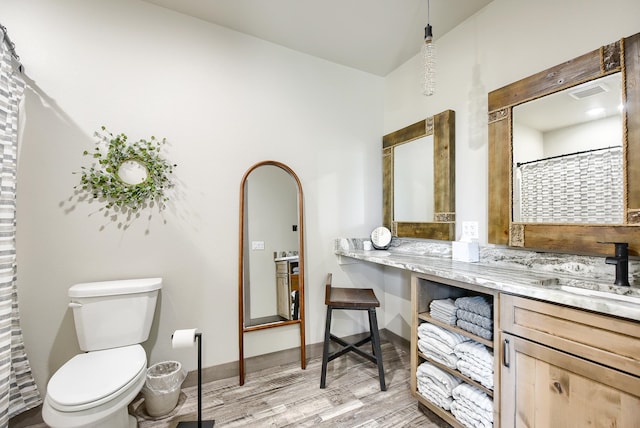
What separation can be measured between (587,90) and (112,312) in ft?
9.60

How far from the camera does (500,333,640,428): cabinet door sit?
977 millimetres

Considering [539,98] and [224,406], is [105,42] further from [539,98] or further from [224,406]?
[539,98]

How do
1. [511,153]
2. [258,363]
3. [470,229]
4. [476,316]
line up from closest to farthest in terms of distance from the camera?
1. [476,316]
2. [511,153]
3. [470,229]
4. [258,363]

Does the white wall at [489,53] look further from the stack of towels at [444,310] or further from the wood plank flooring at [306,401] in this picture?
the wood plank flooring at [306,401]

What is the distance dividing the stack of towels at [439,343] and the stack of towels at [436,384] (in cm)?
8

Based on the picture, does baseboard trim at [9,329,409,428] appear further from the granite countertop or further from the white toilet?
the granite countertop

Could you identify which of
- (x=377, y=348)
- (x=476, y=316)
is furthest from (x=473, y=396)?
(x=377, y=348)

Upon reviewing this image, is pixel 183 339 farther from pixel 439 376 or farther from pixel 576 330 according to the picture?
pixel 576 330

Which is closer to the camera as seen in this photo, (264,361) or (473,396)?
(473,396)

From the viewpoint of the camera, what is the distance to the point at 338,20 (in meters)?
2.15

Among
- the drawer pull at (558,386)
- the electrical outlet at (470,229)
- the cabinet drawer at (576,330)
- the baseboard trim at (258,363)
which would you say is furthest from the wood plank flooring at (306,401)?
the electrical outlet at (470,229)

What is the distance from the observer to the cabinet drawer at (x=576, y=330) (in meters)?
0.96

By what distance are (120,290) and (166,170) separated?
85 centimetres

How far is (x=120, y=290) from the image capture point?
5.63ft
